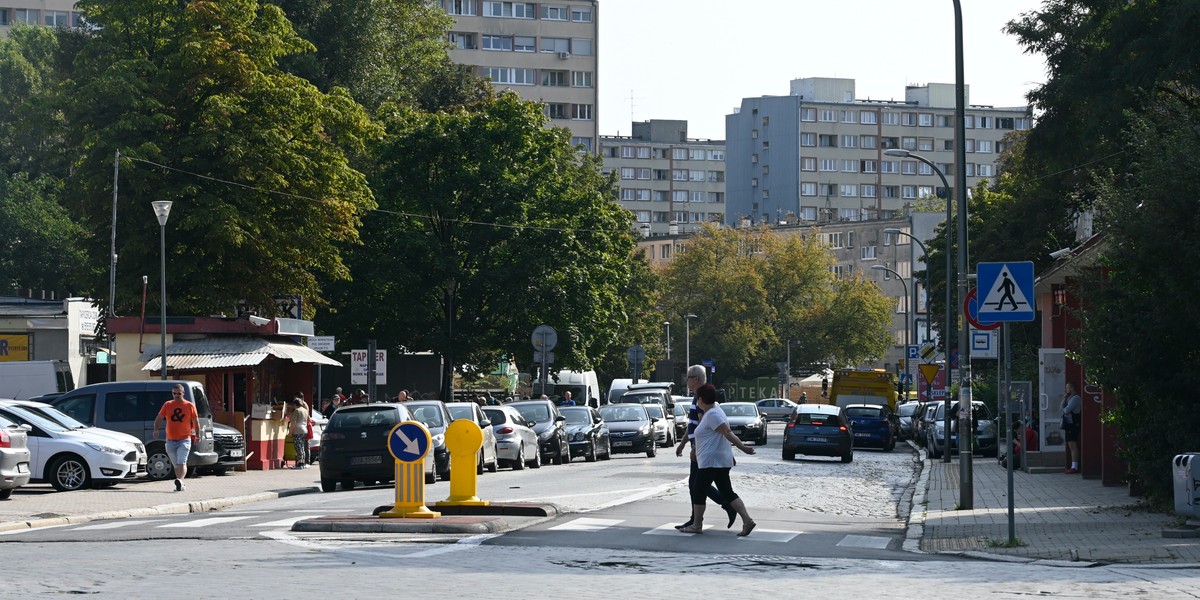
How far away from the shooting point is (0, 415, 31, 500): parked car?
23297mm

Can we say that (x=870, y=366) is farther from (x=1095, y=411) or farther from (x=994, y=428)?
(x=1095, y=411)

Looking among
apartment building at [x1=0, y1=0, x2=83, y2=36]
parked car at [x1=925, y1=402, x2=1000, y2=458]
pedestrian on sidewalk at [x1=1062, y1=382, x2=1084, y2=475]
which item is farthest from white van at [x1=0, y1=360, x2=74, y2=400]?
apartment building at [x1=0, y1=0, x2=83, y2=36]

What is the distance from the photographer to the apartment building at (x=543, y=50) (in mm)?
119938

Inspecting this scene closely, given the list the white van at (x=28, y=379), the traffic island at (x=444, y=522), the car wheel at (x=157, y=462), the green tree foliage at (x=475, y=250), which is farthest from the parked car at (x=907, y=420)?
the traffic island at (x=444, y=522)

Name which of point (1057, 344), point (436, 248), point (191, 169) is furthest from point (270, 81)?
point (1057, 344)

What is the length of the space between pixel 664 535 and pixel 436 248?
37.5m

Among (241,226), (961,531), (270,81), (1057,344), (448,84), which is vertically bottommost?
(961,531)

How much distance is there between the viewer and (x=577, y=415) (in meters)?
Answer: 42.3

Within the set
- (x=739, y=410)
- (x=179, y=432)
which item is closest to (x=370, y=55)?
(x=739, y=410)

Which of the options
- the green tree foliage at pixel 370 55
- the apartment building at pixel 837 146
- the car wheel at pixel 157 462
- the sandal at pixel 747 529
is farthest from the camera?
the apartment building at pixel 837 146

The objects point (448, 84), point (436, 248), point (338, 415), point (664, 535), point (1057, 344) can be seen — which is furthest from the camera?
point (448, 84)

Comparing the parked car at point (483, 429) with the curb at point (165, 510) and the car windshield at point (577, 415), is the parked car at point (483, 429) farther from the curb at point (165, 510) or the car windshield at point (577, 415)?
the car windshield at point (577, 415)

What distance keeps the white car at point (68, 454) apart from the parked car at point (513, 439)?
931 centimetres

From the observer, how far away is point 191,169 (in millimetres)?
42000
